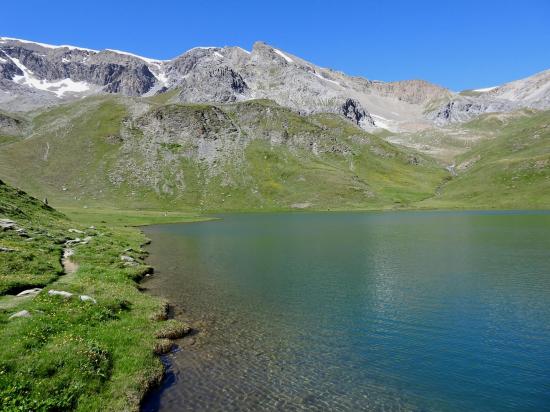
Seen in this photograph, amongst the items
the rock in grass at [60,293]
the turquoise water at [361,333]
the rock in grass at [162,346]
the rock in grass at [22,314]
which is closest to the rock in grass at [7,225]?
the turquoise water at [361,333]

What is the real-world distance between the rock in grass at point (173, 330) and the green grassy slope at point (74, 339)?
231mm

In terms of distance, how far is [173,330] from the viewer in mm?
30312

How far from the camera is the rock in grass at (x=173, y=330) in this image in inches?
1159

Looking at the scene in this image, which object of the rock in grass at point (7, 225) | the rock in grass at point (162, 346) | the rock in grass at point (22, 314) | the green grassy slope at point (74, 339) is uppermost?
the rock in grass at point (7, 225)

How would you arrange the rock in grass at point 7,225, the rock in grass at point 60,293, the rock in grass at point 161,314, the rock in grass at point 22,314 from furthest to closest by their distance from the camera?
the rock in grass at point 7,225 → the rock in grass at point 161,314 → the rock in grass at point 60,293 → the rock in grass at point 22,314

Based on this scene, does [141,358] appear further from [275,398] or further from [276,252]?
[276,252]

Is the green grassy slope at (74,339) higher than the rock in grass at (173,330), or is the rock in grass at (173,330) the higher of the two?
the green grassy slope at (74,339)

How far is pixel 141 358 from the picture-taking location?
2398cm

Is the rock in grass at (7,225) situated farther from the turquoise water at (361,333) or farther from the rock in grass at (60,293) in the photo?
the rock in grass at (60,293)

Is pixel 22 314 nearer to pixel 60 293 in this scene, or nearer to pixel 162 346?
pixel 60 293

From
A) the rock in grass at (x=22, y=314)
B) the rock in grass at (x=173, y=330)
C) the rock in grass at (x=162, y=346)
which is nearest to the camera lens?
the rock in grass at (x=22, y=314)

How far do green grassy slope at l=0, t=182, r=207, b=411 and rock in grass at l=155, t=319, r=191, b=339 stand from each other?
0.23 meters

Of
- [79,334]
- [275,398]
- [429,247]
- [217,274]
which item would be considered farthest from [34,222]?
[429,247]

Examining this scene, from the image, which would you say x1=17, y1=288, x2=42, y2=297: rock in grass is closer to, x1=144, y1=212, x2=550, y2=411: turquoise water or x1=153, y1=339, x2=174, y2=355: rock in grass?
x1=153, y1=339, x2=174, y2=355: rock in grass
